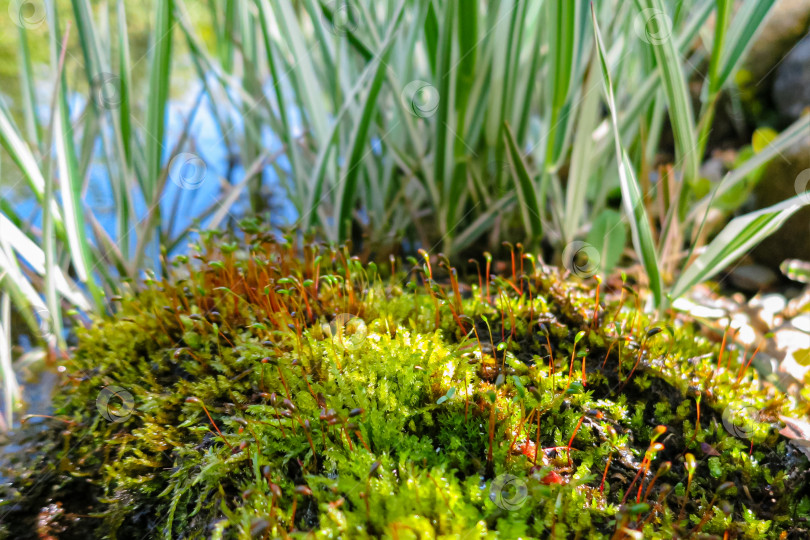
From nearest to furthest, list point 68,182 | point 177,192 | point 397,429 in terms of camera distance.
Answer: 1. point 397,429
2. point 68,182
3. point 177,192

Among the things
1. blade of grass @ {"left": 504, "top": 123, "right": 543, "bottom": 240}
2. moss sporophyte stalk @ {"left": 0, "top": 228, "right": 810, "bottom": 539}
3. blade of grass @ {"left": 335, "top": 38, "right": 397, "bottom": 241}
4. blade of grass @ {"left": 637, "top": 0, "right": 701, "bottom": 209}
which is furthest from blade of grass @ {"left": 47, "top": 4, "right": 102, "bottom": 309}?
blade of grass @ {"left": 637, "top": 0, "right": 701, "bottom": 209}

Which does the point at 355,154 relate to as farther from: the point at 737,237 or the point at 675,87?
the point at 737,237

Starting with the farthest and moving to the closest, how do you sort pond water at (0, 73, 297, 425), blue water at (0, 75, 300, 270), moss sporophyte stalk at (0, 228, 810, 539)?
blue water at (0, 75, 300, 270)
pond water at (0, 73, 297, 425)
moss sporophyte stalk at (0, 228, 810, 539)

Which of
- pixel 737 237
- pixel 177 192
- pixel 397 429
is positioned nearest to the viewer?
pixel 397 429

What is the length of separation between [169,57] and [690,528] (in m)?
1.44

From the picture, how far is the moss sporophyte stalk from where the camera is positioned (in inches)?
27.0

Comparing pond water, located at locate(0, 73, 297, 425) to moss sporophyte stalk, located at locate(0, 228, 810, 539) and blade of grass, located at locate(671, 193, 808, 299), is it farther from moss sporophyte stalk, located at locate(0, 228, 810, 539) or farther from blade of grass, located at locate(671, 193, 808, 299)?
blade of grass, located at locate(671, 193, 808, 299)

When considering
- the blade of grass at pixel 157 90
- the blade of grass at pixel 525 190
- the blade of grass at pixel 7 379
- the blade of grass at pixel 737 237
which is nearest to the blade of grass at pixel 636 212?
the blade of grass at pixel 737 237

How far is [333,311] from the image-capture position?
1055mm

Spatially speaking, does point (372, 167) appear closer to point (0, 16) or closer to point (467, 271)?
point (467, 271)

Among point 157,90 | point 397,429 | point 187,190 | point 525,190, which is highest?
point 157,90

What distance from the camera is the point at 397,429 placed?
783mm

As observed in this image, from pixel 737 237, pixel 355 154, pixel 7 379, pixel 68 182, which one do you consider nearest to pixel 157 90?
pixel 68 182

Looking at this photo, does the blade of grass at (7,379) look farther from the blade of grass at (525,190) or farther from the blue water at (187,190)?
the blade of grass at (525,190)
